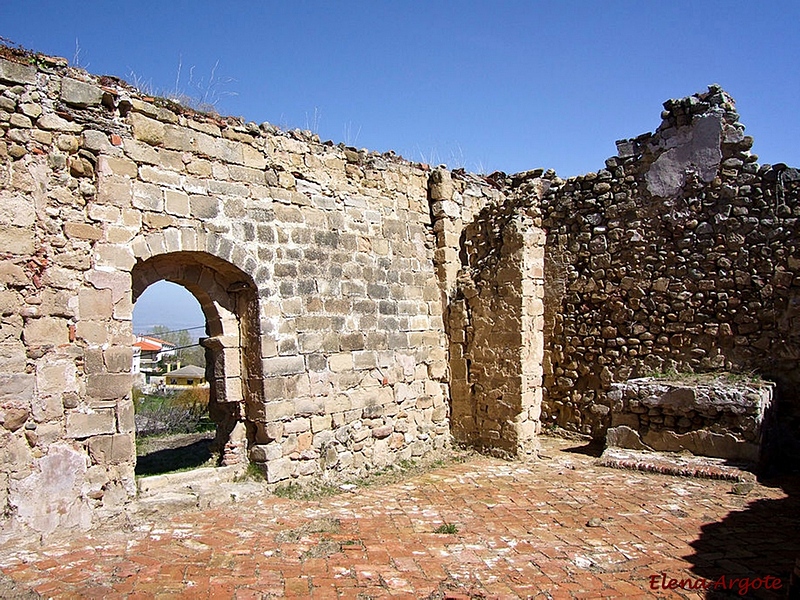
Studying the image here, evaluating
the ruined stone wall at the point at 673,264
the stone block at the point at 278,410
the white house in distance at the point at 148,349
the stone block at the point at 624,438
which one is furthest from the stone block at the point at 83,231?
the white house in distance at the point at 148,349

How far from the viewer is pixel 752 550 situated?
4891 mm

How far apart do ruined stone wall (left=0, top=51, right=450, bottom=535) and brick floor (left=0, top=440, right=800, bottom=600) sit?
0.72 m

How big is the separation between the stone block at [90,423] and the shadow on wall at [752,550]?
4.88 metres

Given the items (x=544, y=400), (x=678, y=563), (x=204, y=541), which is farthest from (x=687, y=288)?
(x=204, y=541)

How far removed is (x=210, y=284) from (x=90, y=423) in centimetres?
190

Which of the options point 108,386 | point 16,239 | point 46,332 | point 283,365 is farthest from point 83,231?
point 283,365

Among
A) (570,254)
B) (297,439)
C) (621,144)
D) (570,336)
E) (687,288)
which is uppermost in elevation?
(621,144)

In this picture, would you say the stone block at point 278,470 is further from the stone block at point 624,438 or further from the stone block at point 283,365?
the stone block at point 624,438

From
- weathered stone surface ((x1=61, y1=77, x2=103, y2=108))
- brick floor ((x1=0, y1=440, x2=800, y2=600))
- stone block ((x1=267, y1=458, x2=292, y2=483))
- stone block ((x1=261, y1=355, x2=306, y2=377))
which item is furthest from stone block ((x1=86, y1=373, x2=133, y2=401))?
weathered stone surface ((x1=61, y1=77, x2=103, y2=108))

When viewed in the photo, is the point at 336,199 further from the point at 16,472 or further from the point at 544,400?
the point at 544,400

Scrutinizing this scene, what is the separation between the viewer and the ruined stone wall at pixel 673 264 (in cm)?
816

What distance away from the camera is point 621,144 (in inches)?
374

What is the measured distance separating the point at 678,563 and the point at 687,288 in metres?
5.10

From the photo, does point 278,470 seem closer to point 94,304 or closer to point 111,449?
point 111,449
